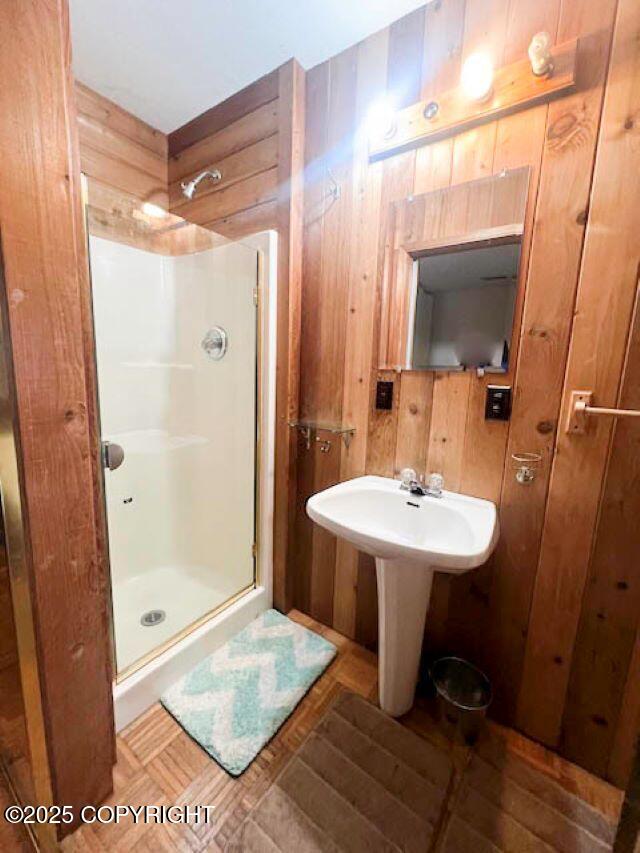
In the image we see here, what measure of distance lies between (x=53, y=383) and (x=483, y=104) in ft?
4.79

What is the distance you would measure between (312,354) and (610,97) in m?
1.17

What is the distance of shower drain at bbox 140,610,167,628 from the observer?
154 centimetres

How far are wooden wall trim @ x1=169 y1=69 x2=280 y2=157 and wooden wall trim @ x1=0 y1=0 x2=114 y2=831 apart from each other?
1001 mm

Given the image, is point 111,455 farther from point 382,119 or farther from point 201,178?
point 382,119

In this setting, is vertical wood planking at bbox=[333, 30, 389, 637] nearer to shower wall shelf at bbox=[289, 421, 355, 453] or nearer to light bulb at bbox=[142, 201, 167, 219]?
shower wall shelf at bbox=[289, 421, 355, 453]

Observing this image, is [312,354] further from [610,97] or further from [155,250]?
[610,97]

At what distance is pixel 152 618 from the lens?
5.19 feet

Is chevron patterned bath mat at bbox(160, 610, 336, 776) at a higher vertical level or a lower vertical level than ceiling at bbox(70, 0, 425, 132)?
lower

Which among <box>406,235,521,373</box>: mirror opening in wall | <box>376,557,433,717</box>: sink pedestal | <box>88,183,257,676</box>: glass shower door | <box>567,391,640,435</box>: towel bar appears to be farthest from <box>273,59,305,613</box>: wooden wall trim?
<box>567,391,640,435</box>: towel bar

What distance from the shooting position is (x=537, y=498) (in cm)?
112

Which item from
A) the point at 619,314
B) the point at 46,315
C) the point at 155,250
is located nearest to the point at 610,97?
the point at 619,314
